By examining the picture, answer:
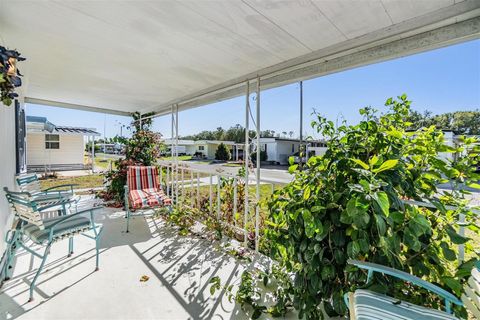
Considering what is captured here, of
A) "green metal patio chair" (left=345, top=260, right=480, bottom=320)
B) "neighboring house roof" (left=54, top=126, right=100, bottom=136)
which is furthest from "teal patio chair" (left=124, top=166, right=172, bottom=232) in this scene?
"neighboring house roof" (left=54, top=126, right=100, bottom=136)

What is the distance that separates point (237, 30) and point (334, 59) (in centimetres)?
102

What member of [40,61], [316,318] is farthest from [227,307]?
[40,61]

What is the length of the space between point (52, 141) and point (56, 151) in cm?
56

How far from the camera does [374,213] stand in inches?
49.9

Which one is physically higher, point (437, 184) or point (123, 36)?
point (123, 36)

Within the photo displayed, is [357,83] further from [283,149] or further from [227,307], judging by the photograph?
[283,149]

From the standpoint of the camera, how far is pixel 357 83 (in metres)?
4.08

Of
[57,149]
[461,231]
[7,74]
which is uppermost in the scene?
[7,74]

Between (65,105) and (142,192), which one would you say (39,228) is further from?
(65,105)

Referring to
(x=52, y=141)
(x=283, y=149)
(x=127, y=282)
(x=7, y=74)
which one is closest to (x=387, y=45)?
(x=7, y=74)

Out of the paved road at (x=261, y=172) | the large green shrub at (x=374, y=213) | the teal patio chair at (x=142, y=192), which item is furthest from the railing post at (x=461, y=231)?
the teal patio chair at (x=142, y=192)

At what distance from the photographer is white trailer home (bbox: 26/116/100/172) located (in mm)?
12017

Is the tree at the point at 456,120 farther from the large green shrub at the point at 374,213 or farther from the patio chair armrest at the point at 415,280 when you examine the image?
the patio chair armrest at the point at 415,280

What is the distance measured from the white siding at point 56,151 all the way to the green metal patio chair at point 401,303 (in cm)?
1447
